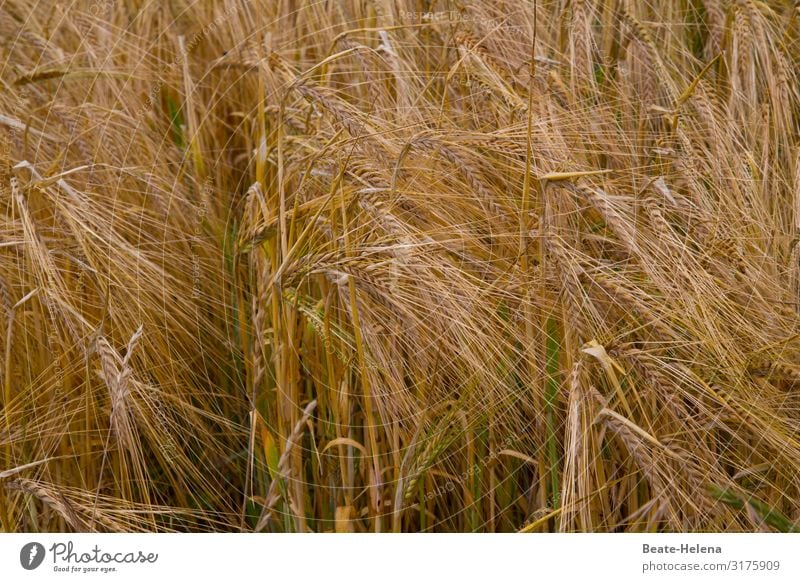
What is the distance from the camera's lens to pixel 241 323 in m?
1.05

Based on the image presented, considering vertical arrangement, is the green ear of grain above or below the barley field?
below

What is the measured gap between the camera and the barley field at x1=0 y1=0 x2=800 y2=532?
2.93ft

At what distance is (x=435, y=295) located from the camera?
87 cm

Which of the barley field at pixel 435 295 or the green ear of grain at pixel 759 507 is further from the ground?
the barley field at pixel 435 295

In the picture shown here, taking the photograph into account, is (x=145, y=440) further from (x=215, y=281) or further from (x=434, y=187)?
(x=434, y=187)

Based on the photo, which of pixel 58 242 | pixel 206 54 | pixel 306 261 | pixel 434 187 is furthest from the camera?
pixel 206 54

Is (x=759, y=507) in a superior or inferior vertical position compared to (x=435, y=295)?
inferior

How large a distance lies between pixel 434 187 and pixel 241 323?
34 centimetres

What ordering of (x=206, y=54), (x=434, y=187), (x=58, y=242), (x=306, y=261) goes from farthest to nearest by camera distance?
(x=206, y=54)
(x=58, y=242)
(x=434, y=187)
(x=306, y=261)

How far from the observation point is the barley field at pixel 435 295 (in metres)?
0.89
